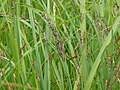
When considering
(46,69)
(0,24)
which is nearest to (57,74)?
(46,69)

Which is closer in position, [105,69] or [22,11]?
[105,69]

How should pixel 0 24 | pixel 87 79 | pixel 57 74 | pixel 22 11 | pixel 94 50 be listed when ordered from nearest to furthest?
pixel 87 79 < pixel 57 74 < pixel 94 50 < pixel 0 24 < pixel 22 11

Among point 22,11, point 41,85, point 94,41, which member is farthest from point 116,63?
point 22,11

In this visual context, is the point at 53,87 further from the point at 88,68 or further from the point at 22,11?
the point at 22,11

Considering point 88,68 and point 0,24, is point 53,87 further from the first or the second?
point 0,24

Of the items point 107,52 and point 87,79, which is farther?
point 107,52

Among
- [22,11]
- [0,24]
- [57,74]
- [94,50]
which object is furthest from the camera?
[22,11]

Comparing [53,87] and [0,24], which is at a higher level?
[0,24]

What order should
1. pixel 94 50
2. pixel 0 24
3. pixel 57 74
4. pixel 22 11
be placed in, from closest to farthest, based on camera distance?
pixel 57 74, pixel 94 50, pixel 0 24, pixel 22 11

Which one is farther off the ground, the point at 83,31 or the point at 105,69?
the point at 83,31
